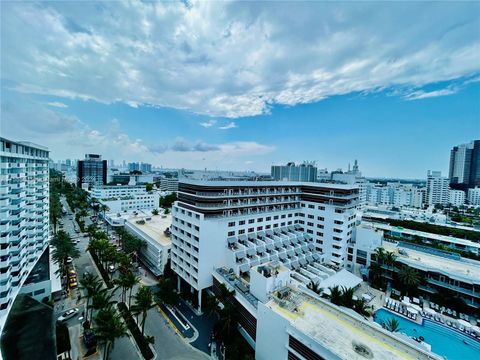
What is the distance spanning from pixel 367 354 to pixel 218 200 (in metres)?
25.5

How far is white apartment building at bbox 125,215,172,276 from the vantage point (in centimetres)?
4397

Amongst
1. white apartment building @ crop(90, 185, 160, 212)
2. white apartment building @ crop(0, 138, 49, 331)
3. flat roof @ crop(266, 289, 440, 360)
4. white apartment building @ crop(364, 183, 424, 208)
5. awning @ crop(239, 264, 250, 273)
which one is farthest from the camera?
white apartment building @ crop(364, 183, 424, 208)

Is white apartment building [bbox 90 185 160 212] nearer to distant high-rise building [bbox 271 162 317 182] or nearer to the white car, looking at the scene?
distant high-rise building [bbox 271 162 317 182]

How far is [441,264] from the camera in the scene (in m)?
42.8

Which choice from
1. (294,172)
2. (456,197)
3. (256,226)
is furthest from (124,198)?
(456,197)

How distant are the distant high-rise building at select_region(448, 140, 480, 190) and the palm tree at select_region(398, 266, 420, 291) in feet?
602

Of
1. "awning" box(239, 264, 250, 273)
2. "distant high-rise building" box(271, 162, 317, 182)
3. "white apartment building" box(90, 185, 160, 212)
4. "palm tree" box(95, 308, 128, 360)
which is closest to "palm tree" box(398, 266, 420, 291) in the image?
"awning" box(239, 264, 250, 273)

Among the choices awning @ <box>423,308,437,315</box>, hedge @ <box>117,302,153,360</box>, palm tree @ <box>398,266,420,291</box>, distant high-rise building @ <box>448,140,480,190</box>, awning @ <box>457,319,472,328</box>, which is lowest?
hedge @ <box>117,302,153,360</box>

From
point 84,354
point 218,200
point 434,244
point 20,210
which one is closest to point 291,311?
point 218,200

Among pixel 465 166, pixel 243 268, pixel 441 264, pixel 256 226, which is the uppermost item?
pixel 465 166

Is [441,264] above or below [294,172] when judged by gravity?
below

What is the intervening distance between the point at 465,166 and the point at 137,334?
821 ft

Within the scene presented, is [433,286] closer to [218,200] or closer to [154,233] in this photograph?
[218,200]

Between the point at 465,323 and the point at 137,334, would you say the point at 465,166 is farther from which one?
the point at 137,334
